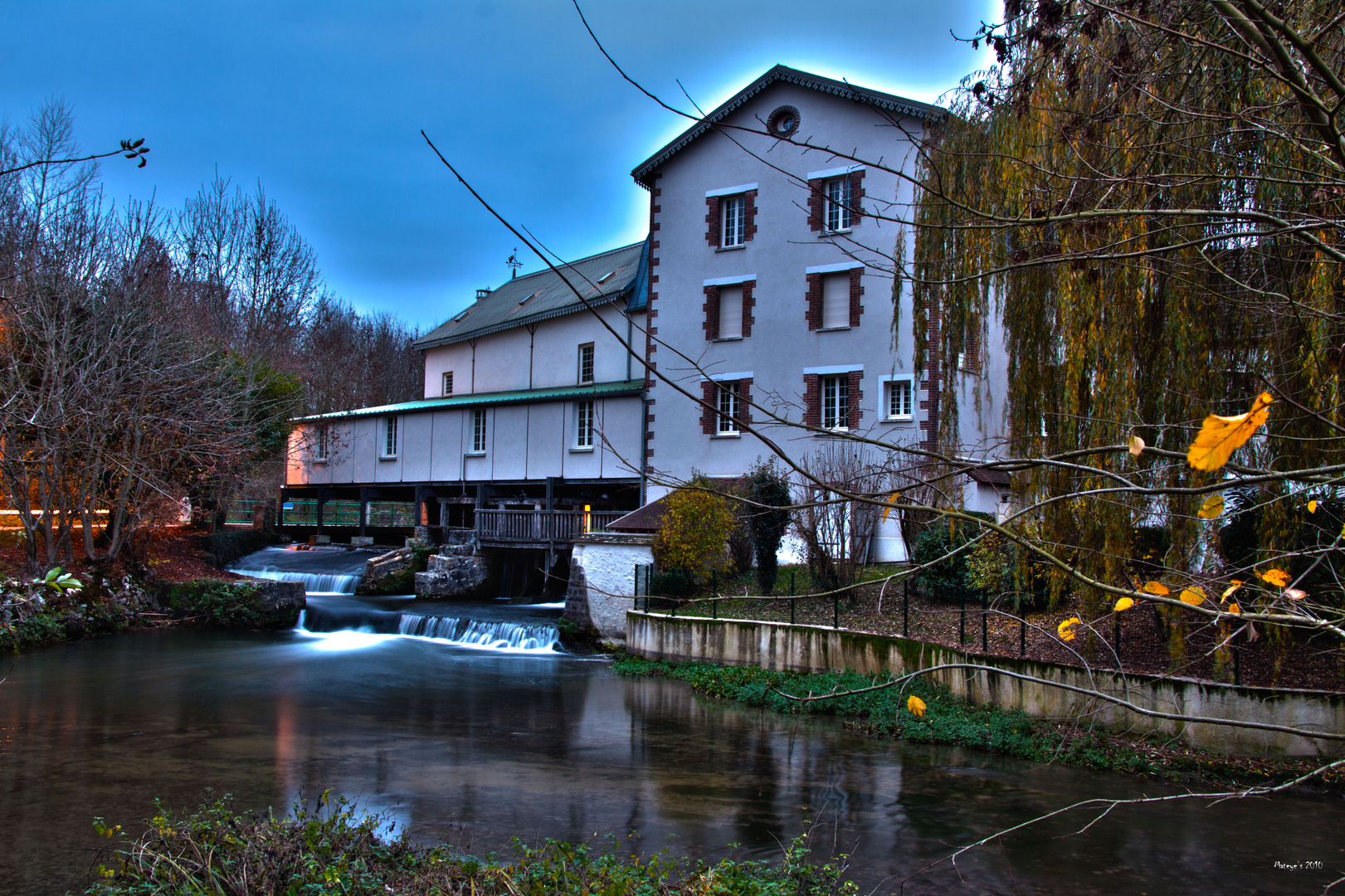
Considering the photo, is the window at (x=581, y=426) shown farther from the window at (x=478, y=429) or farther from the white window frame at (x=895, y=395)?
the white window frame at (x=895, y=395)

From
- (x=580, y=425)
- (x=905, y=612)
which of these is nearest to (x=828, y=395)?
(x=580, y=425)

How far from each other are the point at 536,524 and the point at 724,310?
788 cm

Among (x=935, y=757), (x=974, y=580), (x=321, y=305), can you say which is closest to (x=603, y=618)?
(x=974, y=580)

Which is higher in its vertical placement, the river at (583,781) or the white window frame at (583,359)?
the white window frame at (583,359)

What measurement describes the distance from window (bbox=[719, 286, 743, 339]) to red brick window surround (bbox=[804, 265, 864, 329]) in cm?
198

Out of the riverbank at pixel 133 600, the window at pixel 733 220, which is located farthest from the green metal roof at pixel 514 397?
the riverbank at pixel 133 600

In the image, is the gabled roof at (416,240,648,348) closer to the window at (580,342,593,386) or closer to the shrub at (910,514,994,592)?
the window at (580,342,593,386)

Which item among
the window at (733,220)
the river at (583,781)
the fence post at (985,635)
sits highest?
the window at (733,220)

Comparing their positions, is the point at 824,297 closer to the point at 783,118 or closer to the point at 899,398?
the point at 899,398

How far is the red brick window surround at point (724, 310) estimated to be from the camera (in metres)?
24.9

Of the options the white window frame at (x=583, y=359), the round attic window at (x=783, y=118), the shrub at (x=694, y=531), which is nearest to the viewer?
the shrub at (x=694, y=531)

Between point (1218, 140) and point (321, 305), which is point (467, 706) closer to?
point (1218, 140)

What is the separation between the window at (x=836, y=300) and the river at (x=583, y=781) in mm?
11388

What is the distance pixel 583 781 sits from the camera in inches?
395
